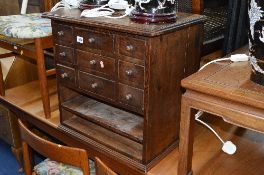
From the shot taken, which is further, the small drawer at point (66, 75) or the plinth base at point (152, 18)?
the small drawer at point (66, 75)

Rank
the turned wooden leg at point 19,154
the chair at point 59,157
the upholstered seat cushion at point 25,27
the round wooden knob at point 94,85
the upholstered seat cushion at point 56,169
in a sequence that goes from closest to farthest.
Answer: the chair at point 59,157 → the round wooden knob at point 94,85 → the upholstered seat cushion at point 56,169 → the upholstered seat cushion at point 25,27 → the turned wooden leg at point 19,154

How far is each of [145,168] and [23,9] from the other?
1.68 m

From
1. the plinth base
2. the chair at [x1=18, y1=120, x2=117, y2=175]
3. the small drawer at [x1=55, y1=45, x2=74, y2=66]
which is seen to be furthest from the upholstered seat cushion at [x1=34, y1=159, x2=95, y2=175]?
the plinth base

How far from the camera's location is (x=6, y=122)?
6.36ft

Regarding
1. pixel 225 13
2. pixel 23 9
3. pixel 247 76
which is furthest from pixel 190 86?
pixel 23 9

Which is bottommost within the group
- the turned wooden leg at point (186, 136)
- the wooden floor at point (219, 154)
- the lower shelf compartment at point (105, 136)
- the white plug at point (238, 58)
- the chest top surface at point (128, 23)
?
the wooden floor at point (219, 154)

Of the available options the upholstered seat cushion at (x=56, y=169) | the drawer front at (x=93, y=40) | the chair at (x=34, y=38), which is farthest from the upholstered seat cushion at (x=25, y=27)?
the upholstered seat cushion at (x=56, y=169)

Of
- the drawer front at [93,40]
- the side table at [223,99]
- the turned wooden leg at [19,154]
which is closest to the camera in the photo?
the side table at [223,99]

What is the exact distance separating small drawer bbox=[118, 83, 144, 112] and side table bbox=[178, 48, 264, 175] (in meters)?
0.22

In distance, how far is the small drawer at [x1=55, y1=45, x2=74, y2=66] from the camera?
4.26 feet

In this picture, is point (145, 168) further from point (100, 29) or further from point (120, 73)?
point (100, 29)

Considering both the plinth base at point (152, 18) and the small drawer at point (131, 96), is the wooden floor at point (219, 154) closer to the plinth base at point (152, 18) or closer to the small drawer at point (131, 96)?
the small drawer at point (131, 96)

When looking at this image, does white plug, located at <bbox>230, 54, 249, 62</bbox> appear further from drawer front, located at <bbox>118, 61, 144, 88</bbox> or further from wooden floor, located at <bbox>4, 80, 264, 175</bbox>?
wooden floor, located at <bbox>4, 80, 264, 175</bbox>

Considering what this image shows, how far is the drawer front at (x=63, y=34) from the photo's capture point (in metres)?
1.26
